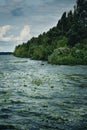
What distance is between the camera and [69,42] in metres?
121

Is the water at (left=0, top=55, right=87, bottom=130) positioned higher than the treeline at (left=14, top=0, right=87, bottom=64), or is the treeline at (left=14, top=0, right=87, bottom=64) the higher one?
the treeline at (left=14, top=0, right=87, bottom=64)

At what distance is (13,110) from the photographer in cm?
2738

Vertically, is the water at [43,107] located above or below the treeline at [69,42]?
below

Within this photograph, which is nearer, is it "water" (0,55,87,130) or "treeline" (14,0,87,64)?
"water" (0,55,87,130)

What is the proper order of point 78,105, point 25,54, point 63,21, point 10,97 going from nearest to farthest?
1. point 78,105
2. point 10,97
3. point 63,21
4. point 25,54

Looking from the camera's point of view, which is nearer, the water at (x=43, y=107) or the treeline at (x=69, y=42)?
the water at (x=43, y=107)

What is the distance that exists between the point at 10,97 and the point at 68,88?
9.01 meters

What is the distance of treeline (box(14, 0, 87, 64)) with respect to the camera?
8906 centimetres

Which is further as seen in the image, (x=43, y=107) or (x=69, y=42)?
(x=69, y=42)

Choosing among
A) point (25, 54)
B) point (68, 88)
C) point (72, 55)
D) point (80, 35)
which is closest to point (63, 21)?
point (80, 35)

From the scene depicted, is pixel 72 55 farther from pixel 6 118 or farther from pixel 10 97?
pixel 6 118

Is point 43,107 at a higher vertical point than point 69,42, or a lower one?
lower

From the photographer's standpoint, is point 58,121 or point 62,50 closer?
point 58,121

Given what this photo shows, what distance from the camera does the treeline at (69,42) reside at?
89.1 m
